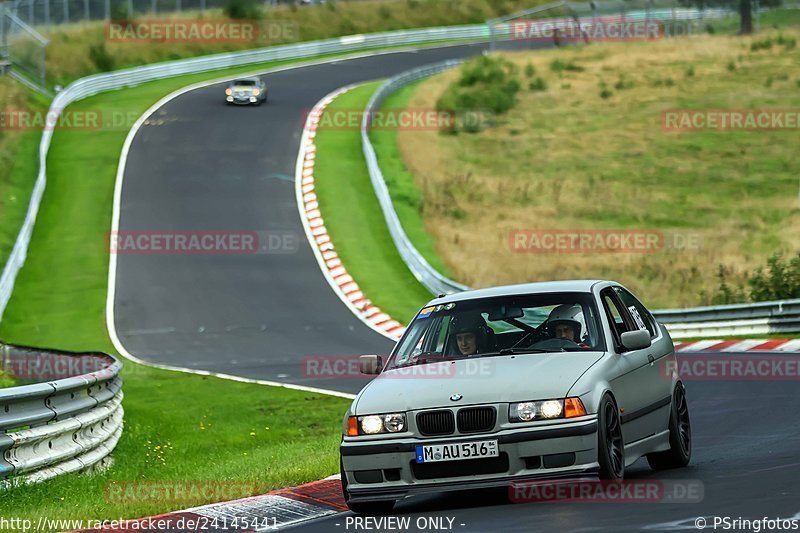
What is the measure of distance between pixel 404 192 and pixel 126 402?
23.0 meters

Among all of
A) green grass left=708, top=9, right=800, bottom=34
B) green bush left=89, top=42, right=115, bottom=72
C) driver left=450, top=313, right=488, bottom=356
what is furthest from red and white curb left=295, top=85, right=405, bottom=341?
green grass left=708, top=9, right=800, bottom=34

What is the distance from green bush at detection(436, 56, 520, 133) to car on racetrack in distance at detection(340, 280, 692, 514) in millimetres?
42792

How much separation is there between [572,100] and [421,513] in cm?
5011

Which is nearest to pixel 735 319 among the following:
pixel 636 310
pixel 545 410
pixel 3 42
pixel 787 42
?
pixel 636 310

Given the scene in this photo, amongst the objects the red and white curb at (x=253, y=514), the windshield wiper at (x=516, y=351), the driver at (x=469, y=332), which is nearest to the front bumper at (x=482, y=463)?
the red and white curb at (x=253, y=514)

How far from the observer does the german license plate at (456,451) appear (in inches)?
333

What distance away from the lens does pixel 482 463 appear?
8.50 meters

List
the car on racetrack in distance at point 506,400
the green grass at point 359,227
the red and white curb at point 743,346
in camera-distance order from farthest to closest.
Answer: the green grass at point 359,227, the red and white curb at point 743,346, the car on racetrack in distance at point 506,400

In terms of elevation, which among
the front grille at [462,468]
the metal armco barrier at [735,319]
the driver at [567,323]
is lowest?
the metal armco barrier at [735,319]

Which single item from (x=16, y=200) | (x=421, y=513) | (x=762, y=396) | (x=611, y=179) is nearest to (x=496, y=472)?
(x=421, y=513)

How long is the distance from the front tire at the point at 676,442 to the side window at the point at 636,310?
56 centimetres

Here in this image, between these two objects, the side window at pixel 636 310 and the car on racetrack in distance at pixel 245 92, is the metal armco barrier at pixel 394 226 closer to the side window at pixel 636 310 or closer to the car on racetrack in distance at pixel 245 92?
the car on racetrack in distance at pixel 245 92

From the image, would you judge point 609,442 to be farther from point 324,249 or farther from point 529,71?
point 529,71

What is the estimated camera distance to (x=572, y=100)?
189ft
